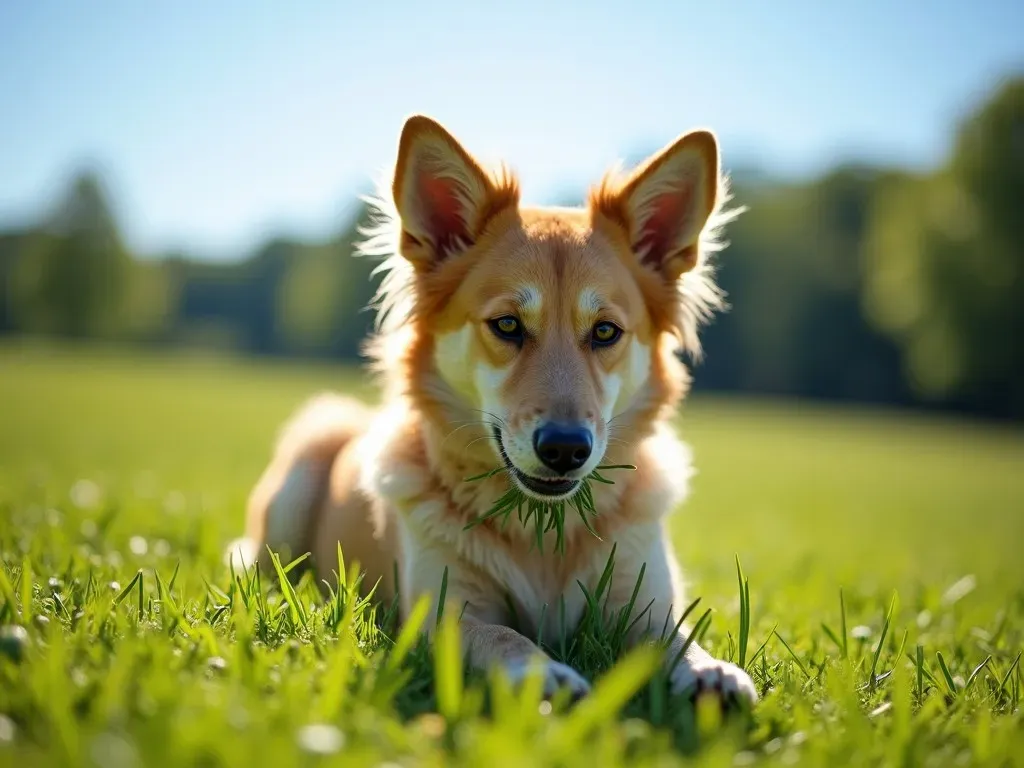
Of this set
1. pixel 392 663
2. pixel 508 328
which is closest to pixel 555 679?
pixel 392 663

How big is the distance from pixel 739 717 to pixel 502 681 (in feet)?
2.74

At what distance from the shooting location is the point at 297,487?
15.8ft

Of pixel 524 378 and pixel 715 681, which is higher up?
pixel 524 378

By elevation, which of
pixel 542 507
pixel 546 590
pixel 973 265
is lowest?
pixel 546 590

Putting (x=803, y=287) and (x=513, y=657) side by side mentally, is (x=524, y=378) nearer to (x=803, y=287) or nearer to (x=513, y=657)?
(x=513, y=657)

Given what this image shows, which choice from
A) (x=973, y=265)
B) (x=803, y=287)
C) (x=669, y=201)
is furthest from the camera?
(x=803, y=287)

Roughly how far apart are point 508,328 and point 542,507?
30.6 inches

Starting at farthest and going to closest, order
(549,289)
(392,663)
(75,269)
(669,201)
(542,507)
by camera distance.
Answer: (75,269) → (669,201) → (549,289) → (542,507) → (392,663)

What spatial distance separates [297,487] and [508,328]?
6.94 ft

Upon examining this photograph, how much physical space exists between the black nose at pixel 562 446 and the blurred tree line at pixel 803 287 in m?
22.6

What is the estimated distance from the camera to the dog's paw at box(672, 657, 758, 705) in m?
2.41

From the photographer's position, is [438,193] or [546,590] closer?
[546,590]

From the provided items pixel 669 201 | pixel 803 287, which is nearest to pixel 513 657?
pixel 669 201

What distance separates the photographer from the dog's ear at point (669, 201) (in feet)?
12.1
